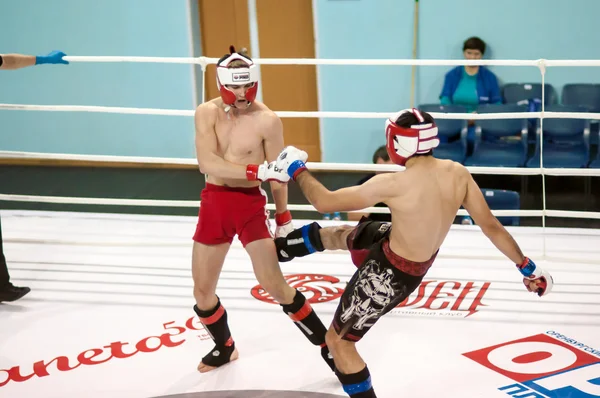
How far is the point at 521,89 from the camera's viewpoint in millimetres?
7035

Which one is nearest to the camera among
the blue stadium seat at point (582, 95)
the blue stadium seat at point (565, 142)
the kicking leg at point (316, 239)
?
the kicking leg at point (316, 239)

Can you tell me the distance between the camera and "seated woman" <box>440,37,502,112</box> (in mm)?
6891

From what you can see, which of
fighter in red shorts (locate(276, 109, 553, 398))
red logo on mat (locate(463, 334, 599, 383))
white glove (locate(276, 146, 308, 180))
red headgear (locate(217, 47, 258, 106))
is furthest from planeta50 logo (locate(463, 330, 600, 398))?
red headgear (locate(217, 47, 258, 106))

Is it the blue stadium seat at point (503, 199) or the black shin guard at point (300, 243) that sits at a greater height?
the black shin guard at point (300, 243)

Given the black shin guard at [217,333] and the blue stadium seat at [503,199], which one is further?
the blue stadium seat at [503,199]

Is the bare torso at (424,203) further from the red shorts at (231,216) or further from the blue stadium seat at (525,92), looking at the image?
the blue stadium seat at (525,92)

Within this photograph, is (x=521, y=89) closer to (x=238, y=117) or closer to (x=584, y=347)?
(x=584, y=347)

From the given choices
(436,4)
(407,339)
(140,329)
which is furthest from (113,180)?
(407,339)

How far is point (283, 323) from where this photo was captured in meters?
3.92

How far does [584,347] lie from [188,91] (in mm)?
5566

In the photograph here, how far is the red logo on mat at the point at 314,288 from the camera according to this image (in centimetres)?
418

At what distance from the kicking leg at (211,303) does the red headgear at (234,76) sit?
63cm

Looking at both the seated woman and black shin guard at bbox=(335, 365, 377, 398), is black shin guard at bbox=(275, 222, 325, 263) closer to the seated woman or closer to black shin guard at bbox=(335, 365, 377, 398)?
black shin guard at bbox=(335, 365, 377, 398)

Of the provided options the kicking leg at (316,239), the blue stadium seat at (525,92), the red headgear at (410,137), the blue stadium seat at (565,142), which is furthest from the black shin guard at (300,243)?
the blue stadium seat at (525,92)
